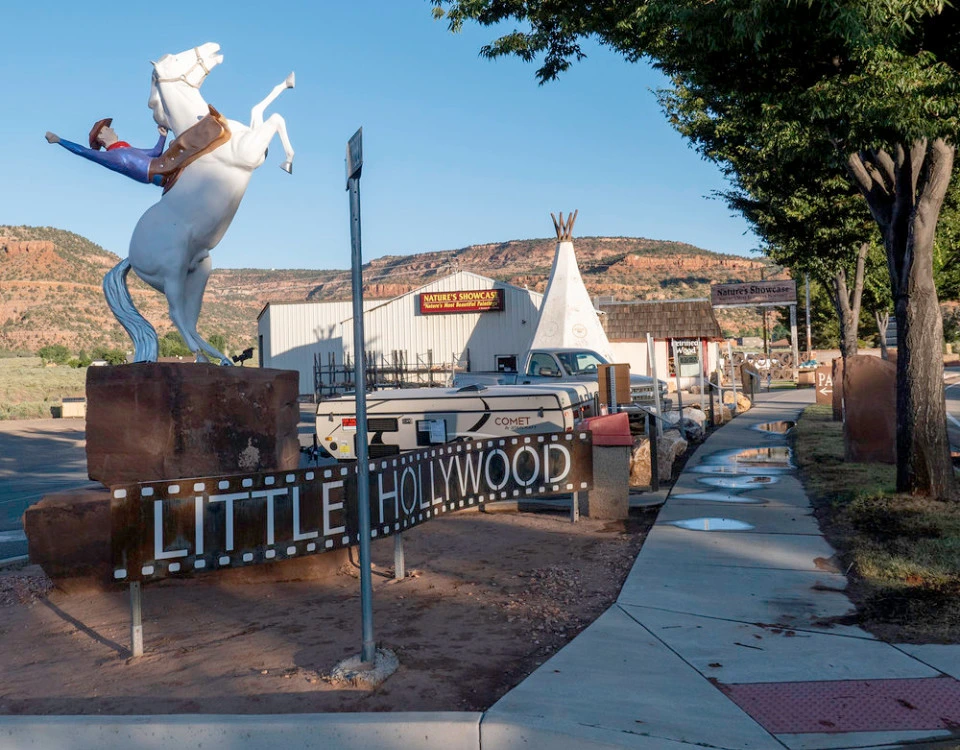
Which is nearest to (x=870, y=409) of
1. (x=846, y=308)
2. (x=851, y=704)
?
(x=851, y=704)

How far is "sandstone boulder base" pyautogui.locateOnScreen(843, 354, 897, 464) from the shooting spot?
1263cm

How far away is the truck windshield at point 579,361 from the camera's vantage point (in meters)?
18.2

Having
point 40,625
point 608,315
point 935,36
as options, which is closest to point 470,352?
point 608,315

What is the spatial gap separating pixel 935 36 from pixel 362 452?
25.6ft

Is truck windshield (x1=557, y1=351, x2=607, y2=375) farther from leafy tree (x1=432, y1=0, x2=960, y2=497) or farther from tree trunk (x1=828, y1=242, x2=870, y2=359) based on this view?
leafy tree (x1=432, y1=0, x2=960, y2=497)

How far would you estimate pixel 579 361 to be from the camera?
736 inches

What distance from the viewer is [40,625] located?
256 inches

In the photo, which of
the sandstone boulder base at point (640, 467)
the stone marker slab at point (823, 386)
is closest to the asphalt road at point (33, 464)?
the sandstone boulder base at point (640, 467)

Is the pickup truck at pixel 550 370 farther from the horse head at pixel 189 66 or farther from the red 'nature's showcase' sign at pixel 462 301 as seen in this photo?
the red 'nature's showcase' sign at pixel 462 301

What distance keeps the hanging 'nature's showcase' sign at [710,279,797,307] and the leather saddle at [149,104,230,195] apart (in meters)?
45.8

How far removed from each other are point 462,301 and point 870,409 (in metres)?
26.2

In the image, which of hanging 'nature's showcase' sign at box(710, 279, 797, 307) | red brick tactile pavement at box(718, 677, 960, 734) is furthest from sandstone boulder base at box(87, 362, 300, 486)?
hanging 'nature's showcase' sign at box(710, 279, 797, 307)

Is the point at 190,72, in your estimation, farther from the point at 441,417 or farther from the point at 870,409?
the point at 870,409

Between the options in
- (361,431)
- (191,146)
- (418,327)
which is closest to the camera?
(361,431)
